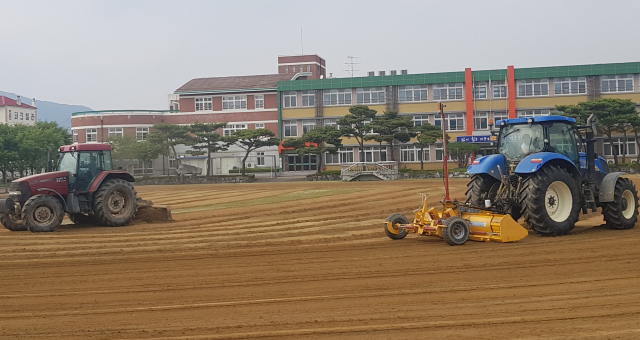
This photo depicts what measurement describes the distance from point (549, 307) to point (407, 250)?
169 inches

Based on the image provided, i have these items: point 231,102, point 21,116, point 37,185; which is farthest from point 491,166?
point 21,116

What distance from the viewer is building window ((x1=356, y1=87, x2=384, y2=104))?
191 feet

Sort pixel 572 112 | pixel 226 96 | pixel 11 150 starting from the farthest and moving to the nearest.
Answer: pixel 226 96 → pixel 11 150 → pixel 572 112

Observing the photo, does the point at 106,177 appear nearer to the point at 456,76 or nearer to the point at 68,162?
the point at 68,162

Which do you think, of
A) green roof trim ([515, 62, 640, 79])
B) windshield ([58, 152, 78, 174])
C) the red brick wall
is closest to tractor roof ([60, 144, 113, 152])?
windshield ([58, 152, 78, 174])

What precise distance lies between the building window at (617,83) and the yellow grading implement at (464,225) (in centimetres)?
4766

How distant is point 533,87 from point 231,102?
2913cm

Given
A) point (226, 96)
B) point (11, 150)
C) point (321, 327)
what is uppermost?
point (226, 96)

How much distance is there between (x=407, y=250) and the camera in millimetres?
10641

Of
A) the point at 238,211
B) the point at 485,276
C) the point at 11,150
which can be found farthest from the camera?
the point at 11,150

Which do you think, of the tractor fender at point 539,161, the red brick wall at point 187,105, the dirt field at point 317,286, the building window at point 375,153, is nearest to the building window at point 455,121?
the building window at point 375,153

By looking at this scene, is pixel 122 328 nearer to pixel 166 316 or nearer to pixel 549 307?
pixel 166 316

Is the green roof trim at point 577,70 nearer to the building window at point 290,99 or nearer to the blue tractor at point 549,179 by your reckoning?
Result: the building window at point 290,99

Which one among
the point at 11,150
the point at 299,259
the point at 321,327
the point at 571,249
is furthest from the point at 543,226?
the point at 11,150
